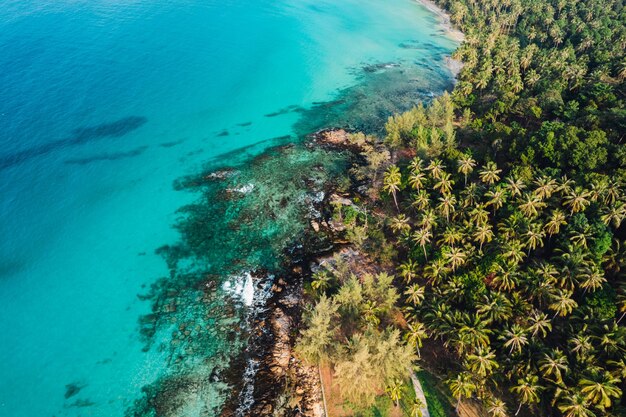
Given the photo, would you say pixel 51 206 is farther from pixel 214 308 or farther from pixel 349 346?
pixel 349 346

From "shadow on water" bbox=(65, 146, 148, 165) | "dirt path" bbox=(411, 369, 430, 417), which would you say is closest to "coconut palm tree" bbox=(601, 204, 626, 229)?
"dirt path" bbox=(411, 369, 430, 417)

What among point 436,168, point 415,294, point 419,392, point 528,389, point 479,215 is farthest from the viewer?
point 436,168

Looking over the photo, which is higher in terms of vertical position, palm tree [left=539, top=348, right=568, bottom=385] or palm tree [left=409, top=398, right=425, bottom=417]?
palm tree [left=539, top=348, right=568, bottom=385]

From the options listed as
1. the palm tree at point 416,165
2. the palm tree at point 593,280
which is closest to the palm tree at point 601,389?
the palm tree at point 593,280

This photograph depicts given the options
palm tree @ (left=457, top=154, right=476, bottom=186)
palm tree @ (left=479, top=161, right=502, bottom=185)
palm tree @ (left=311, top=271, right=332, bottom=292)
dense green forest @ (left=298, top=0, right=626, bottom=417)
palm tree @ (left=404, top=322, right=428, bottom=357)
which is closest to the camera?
dense green forest @ (left=298, top=0, right=626, bottom=417)

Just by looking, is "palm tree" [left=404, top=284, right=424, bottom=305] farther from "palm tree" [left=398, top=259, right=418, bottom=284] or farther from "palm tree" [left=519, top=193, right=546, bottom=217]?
"palm tree" [left=519, top=193, right=546, bottom=217]

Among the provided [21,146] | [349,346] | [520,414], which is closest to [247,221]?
[349,346]

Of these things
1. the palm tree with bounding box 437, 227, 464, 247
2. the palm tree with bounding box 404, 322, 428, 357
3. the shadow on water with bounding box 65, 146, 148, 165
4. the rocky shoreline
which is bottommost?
the rocky shoreline

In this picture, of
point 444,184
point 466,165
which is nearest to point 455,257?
point 444,184

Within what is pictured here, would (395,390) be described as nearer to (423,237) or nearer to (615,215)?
(423,237)
